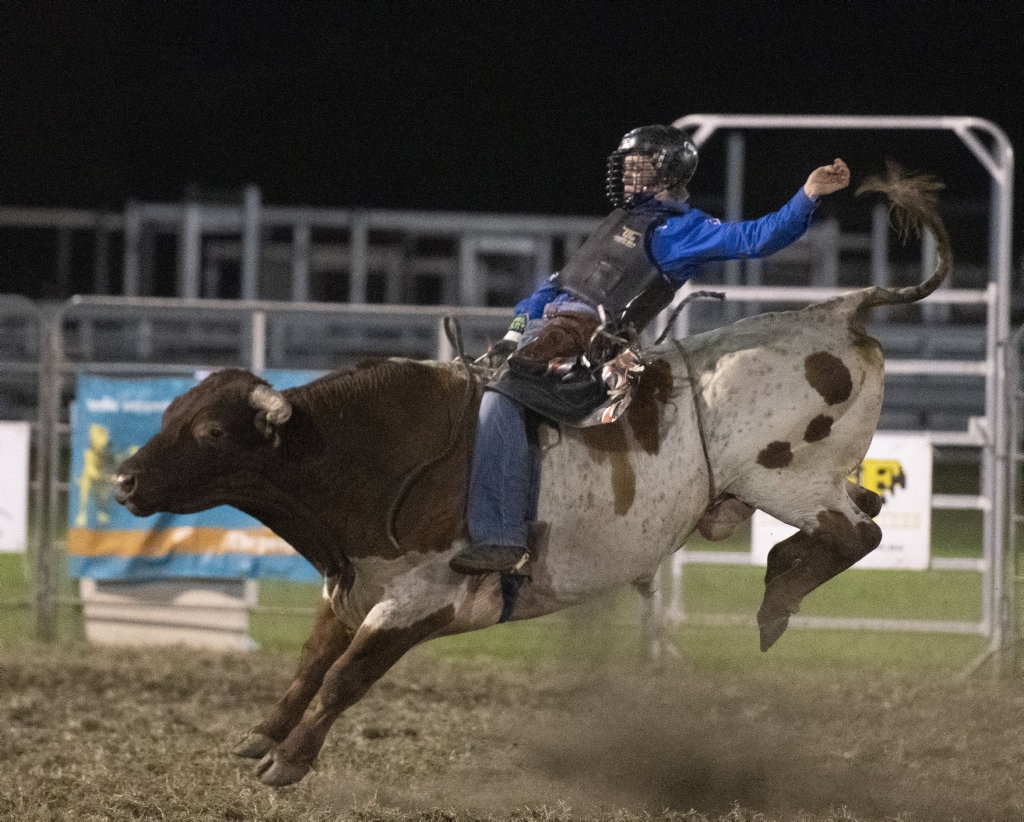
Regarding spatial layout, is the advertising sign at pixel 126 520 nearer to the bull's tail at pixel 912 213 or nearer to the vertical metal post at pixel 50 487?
the vertical metal post at pixel 50 487

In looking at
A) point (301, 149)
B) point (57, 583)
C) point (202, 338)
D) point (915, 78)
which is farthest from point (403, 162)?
point (57, 583)

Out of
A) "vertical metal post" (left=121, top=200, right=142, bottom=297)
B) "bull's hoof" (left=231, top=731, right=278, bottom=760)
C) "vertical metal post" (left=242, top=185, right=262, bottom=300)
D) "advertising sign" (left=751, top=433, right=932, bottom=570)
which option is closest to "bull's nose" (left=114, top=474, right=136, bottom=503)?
"bull's hoof" (left=231, top=731, right=278, bottom=760)

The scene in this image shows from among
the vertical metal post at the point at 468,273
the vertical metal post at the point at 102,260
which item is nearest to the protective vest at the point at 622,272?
the vertical metal post at the point at 468,273

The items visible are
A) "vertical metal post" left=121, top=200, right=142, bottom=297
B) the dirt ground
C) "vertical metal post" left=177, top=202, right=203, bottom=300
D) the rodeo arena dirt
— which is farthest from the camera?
"vertical metal post" left=121, top=200, right=142, bottom=297

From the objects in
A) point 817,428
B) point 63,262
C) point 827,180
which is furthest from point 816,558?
point 63,262

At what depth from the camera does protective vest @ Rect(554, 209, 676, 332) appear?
4.39 metres

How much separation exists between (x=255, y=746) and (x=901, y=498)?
411 cm

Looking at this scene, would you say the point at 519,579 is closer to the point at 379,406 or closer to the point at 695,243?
the point at 379,406

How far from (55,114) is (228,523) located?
48.6ft

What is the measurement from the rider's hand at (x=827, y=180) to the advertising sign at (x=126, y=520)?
4335 millimetres

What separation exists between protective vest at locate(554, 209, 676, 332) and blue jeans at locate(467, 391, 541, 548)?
440 millimetres

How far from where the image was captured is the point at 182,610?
7.88 metres

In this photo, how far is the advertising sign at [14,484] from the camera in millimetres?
7879

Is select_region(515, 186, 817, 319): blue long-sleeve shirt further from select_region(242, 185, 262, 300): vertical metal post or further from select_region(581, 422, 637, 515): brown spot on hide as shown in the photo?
select_region(242, 185, 262, 300): vertical metal post
